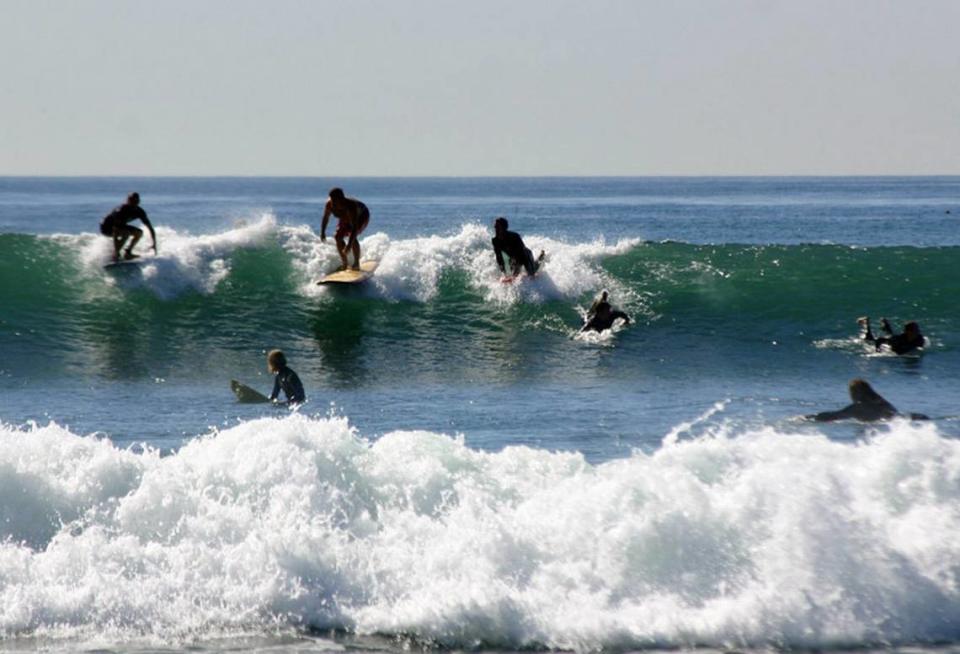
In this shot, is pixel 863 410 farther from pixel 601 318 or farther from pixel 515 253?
pixel 515 253

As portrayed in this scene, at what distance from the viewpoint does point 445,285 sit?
2144cm

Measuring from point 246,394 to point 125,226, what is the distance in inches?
249

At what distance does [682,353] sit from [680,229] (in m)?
43.4

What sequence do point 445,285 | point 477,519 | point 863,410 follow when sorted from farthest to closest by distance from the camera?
point 445,285 < point 863,410 < point 477,519

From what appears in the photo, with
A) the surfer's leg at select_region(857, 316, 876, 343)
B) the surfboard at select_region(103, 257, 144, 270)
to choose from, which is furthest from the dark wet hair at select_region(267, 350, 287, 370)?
the surfer's leg at select_region(857, 316, 876, 343)

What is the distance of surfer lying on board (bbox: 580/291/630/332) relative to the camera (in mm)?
19891

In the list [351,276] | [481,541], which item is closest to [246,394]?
[351,276]

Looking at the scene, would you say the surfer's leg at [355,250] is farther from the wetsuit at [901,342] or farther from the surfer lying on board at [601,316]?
the wetsuit at [901,342]

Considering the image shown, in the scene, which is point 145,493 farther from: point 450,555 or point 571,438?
point 571,438

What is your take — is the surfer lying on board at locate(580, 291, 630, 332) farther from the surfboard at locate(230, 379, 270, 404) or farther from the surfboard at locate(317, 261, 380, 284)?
the surfboard at locate(230, 379, 270, 404)

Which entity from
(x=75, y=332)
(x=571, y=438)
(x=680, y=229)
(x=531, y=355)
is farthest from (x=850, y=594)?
(x=680, y=229)

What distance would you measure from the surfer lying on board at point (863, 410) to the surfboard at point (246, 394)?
20.4 feet

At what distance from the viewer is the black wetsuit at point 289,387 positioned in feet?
51.1

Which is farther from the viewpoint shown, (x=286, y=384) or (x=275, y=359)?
(x=286, y=384)
